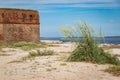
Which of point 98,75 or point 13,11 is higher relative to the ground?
point 13,11

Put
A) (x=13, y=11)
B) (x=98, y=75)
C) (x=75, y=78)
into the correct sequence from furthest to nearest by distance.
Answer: (x=13, y=11) → (x=98, y=75) → (x=75, y=78)

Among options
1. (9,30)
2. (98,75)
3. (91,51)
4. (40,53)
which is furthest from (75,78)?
(9,30)

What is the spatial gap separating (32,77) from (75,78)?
1451 mm

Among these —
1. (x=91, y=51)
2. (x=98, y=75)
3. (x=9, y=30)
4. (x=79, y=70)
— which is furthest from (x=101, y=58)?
(x=9, y=30)

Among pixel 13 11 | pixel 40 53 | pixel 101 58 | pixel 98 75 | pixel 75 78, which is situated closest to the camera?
pixel 75 78

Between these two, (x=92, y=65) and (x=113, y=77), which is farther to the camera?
(x=92, y=65)

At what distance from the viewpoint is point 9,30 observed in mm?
35250

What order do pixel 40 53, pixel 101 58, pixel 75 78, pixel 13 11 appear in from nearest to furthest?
pixel 75 78, pixel 101 58, pixel 40 53, pixel 13 11

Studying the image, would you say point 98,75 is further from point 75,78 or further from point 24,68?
point 24,68

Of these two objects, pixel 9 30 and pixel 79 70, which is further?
pixel 9 30

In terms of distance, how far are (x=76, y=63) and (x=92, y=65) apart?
2.64ft

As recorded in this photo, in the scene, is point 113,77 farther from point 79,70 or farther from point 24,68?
point 24,68

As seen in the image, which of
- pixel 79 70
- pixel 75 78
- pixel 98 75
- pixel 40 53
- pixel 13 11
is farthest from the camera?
pixel 13 11

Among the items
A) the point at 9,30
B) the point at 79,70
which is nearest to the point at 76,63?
the point at 79,70
